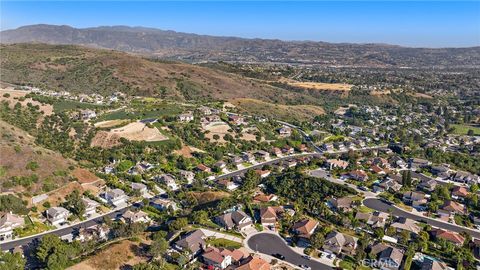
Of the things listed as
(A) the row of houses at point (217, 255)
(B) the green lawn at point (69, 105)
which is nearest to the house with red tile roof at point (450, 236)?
(A) the row of houses at point (217, 255)

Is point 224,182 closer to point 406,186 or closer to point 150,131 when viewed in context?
point 150,131

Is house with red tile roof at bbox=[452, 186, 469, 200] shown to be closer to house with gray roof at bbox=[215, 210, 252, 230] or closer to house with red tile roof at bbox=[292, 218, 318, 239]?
house with red tile roof at bbox=[292, 218, 318, 239]

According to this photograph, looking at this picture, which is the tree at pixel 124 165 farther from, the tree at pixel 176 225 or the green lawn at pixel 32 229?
the tree at pixel 176 225

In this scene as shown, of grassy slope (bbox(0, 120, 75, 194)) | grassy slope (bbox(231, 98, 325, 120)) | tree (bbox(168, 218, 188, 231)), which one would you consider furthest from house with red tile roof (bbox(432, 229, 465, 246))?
grassy slope (bbox(231, 98, 325, 120))

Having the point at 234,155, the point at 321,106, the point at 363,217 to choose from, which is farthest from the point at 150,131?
the point at 321,106

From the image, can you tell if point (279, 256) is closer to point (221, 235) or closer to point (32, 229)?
point (221, 235)

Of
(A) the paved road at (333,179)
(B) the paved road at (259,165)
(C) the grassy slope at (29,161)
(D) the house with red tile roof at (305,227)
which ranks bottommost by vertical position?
(B) the paved road at (259,165)

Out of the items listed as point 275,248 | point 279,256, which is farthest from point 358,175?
point 279,256

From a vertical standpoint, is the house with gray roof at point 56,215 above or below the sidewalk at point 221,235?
above
